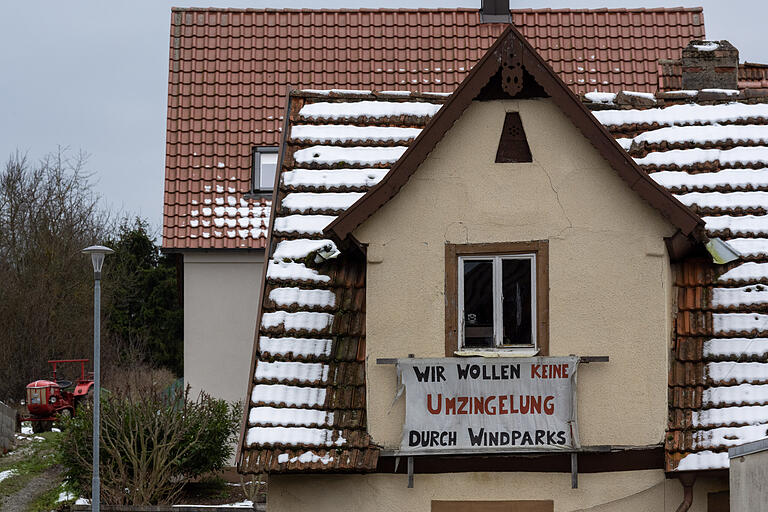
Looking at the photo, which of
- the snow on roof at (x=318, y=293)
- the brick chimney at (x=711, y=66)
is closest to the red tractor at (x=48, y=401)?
the snow on roof at (x=318, y=293)

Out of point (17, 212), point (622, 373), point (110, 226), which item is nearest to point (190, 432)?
point (622, 373)

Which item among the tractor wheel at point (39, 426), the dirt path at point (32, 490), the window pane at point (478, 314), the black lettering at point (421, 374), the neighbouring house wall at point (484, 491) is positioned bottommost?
the dirt path at point (32, 490)

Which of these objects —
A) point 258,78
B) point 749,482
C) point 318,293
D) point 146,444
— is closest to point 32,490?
point 146,444

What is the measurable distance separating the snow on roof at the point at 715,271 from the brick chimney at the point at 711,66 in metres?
1.10

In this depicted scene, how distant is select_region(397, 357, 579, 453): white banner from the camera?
35.6 ft

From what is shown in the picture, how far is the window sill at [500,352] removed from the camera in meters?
11.0

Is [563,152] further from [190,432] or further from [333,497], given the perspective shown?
[190,432]

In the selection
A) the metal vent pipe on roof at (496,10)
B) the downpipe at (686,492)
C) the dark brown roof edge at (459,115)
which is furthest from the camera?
the metal vent pipe on roof at (496,10)

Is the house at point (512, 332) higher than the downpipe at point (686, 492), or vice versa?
the house at point (512, 332)

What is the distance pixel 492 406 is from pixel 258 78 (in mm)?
15275

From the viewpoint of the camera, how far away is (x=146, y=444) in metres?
19.3

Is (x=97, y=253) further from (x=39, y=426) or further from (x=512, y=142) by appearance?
(x=39, y=426)

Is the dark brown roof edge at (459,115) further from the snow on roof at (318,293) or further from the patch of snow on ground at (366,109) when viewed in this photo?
the patch of snow on ground at (366,109)

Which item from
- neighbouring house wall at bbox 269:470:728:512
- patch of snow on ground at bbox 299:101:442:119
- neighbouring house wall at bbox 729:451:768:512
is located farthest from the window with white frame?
patch of snow on ground at bbox 299:101:442:119
